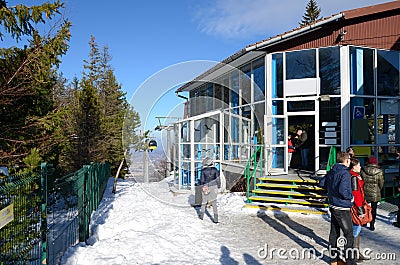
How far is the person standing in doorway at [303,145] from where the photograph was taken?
1147 centimetres

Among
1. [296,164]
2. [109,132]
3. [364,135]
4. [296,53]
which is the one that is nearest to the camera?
[364,135]

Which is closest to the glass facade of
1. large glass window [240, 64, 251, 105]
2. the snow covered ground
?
large glass window [240, 64, 251, 105]

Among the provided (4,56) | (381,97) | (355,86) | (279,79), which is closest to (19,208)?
(4,56)

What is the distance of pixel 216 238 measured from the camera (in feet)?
21.5

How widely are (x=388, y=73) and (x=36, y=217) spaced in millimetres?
11964

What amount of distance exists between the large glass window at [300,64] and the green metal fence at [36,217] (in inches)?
339

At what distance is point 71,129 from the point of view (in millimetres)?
14180

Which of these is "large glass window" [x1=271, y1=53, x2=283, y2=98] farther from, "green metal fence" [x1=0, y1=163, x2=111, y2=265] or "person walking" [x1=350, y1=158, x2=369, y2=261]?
"green metal fence" [x1=0, y1=163, x2=111, y2=265]

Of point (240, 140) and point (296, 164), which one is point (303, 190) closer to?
point (296, 164)

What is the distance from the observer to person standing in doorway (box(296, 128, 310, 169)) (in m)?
11.5

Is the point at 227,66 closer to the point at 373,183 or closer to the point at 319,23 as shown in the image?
the point at 319,23

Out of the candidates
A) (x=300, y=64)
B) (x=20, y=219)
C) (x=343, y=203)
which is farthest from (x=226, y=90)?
(x=20, y=219)

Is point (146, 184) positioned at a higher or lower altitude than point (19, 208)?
lower

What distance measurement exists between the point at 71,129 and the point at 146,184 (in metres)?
4.54
